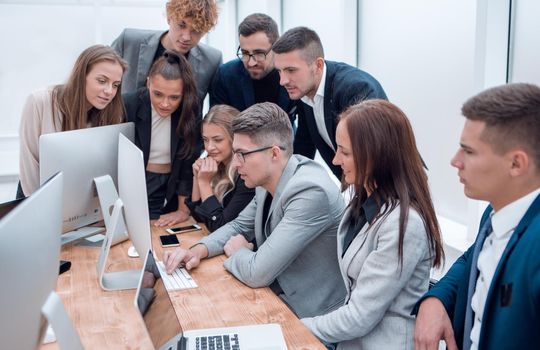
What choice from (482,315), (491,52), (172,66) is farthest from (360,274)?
(172,66)

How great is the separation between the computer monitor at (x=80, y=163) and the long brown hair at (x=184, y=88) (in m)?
0.47

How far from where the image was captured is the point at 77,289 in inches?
73.2

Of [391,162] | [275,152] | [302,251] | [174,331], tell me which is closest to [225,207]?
[275,152]

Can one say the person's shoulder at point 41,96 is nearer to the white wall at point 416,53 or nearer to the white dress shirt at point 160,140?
the white dress shirt at point 160,140

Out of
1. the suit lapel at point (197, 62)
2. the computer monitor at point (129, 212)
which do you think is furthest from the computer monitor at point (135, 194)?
the suit lapel at point (197, 62)

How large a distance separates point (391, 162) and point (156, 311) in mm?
753

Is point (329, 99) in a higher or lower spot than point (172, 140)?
higher

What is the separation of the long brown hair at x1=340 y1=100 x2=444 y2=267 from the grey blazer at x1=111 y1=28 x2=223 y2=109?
1562 millimetres

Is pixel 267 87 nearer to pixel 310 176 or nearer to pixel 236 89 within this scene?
pixel 236 89

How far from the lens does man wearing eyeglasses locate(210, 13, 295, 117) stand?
2.82 m

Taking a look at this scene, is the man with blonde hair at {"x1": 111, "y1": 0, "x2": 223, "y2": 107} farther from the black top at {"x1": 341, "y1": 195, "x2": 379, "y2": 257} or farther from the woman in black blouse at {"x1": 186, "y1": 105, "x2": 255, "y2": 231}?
the black top at {"x1": 341, "y1": 195, "x2": 379, "y2": 257}

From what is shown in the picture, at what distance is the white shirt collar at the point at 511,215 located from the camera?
1243 mm

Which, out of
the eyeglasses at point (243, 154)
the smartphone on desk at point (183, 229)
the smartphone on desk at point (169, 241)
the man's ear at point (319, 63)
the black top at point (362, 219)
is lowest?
the smartphone on desk at point (183, 229)

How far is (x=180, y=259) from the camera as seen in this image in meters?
2.01
